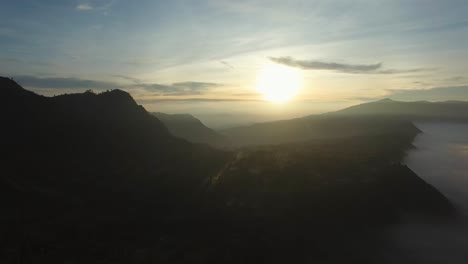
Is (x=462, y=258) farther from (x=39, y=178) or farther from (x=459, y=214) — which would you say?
(x=39, y=178)

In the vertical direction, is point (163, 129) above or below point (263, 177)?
above

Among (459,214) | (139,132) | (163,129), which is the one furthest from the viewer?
(163,129)

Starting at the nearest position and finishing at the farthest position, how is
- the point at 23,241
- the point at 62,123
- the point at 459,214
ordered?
1. the point at 23,241
2. the point at 459,214
3. the point at 62,123

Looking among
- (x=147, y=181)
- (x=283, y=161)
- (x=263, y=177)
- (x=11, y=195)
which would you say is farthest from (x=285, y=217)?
(x=11, y=195)

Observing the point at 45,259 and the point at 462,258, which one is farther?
the point at 462,258

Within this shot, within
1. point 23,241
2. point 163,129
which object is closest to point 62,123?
point 163,129

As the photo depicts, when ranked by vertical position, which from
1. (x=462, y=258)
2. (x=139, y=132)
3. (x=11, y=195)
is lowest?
(x=462, y=258)
